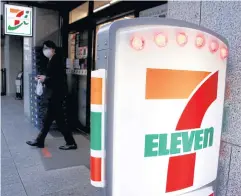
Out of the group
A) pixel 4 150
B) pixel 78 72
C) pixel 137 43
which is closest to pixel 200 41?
pixel 137 43

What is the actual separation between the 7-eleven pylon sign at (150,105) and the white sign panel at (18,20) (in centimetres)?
593

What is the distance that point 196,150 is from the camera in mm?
1421

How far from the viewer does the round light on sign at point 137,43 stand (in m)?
1.18

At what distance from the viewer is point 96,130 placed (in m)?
1.26

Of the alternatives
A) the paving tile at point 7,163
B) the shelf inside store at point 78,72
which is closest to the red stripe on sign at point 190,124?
the paving tile at point 7,163

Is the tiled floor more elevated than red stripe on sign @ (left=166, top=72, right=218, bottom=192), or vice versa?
red stripe on sign @ (left=166, top=72, right=218, bottom=192)

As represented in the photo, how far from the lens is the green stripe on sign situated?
1.25m

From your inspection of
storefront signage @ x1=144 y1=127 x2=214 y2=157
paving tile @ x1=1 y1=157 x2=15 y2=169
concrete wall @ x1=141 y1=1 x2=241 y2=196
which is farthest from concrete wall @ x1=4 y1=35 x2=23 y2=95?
storefront signage @ x1=144 y1=127 x2=214 y2=157

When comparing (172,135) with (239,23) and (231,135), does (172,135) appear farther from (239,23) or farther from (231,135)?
(239,23)

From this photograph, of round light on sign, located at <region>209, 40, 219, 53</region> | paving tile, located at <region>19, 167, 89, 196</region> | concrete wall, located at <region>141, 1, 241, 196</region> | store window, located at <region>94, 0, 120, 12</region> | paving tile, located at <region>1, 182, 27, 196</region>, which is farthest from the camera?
store window, located at <region>94, 0, 120, 12</region>

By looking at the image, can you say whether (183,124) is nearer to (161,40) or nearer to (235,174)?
(161,40)

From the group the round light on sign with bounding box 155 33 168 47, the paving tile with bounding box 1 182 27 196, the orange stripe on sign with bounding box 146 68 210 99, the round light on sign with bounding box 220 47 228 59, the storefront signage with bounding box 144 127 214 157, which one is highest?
the round light on sign with bounding box 155 33 168 47

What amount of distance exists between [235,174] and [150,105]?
1.13m

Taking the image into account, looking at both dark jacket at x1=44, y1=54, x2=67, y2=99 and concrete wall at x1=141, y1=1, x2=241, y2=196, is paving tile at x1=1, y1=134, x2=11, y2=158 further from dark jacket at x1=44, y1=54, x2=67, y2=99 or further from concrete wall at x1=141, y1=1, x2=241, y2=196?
concrete wall at x1=141, y1=1, x2=241, y2=196
